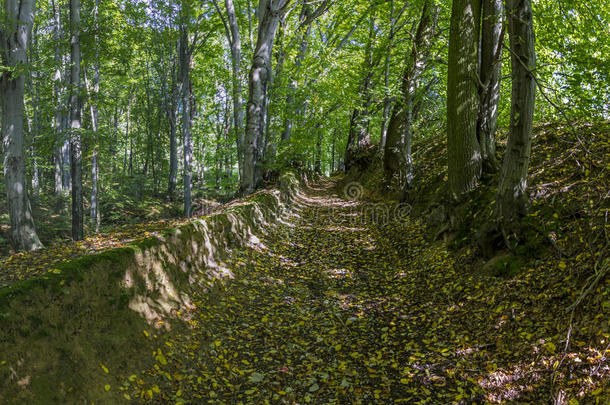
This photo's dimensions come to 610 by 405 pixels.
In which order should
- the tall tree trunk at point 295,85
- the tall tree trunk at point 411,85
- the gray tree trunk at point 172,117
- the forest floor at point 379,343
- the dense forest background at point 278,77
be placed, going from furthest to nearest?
the gray tree trunk at point 172,117
the tall tree trunk at point 295,85
the tall tree trunk at point 411,85
the dense forest background at point 278,77
the forest floor at point 379,343

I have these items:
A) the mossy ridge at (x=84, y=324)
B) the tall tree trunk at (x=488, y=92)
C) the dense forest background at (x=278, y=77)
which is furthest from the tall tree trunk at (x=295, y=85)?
the mossy ridge at (x=84, y=324)

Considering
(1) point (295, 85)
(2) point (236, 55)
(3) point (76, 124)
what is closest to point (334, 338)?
(3) point (76, 124)

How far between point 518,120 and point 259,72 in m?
7.30

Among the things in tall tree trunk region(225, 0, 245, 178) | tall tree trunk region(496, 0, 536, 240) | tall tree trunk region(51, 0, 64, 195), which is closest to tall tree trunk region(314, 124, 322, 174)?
tall tree trunk region(225, 0, 245, 178)

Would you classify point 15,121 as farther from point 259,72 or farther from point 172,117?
point 172,117

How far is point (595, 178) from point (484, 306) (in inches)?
99.5

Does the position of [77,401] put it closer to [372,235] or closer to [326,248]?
[326,248]

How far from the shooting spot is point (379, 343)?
167 inches

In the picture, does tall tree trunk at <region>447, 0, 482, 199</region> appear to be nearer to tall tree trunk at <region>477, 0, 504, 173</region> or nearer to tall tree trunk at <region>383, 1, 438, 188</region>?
tall tree trunk at <region>477, 0, 504, 173</region>

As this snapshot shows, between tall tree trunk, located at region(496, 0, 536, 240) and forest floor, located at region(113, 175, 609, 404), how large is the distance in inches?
42.1

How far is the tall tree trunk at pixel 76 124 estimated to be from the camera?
10.6 meters

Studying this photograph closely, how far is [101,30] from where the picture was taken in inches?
452

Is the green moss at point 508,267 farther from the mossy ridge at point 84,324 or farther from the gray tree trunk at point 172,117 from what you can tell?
the gray tree trunk at point 172,117

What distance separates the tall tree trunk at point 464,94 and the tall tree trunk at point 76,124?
34.9 ft
